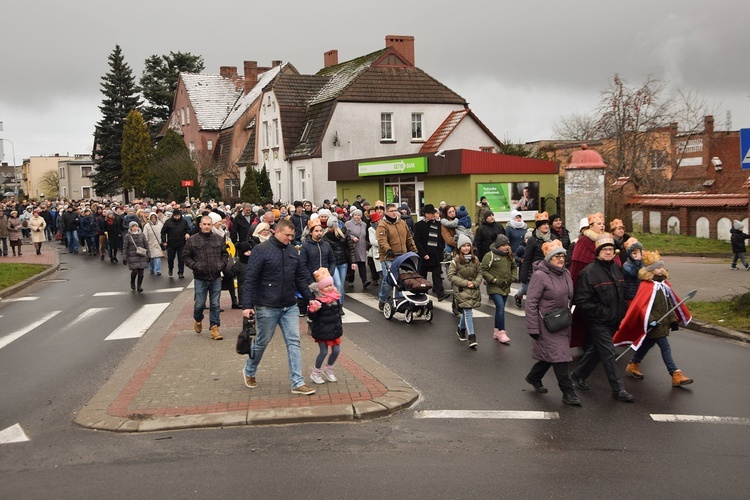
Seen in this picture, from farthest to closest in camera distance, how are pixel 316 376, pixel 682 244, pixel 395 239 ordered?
pixel 682 244 < pixel 395 239 < pixel 316 376

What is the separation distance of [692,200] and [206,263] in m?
21.8

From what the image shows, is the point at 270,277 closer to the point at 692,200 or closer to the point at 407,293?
the point at 407,293

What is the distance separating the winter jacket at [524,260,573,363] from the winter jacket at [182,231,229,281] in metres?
5.34

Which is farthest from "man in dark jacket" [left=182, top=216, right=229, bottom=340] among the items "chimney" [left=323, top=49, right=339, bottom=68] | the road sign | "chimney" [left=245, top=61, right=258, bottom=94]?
"chimney" [left=245, top=61, right=258, bottom=94]

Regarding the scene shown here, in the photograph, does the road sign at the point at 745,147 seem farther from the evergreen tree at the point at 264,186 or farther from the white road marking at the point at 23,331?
the evergreen tree at the point at 264,186

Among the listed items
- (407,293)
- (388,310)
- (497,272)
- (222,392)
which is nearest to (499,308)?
(497,272)

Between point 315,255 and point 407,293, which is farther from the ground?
point 315,255

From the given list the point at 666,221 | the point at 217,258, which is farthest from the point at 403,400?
the point at 666,221

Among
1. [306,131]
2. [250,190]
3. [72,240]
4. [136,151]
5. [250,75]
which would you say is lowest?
[72,240]

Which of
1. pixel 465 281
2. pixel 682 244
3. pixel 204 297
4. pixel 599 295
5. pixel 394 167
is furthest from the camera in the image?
pixel 394 167

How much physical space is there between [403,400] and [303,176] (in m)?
36.0

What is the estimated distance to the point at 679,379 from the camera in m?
8.80

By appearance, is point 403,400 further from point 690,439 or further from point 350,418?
point 690,439

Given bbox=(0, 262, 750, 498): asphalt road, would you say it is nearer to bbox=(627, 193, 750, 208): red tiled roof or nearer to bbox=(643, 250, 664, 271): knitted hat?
bbox=(643, 250, 664, 271): knitted hat
